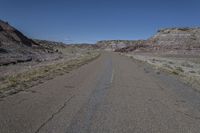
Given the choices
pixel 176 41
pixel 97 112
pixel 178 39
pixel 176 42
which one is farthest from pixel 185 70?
pixel 178 39

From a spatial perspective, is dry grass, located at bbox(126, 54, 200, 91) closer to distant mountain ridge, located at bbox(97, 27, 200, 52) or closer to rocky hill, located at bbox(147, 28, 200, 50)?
distant mountain ridge, located at bbox(97, 27, 200, 52)

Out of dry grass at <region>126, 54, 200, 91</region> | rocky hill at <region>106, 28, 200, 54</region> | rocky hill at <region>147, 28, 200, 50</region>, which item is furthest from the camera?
rocky hill at <region>147, 28, 200, 50</region>

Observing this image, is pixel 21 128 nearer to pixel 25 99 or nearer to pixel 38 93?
pixel 25 99

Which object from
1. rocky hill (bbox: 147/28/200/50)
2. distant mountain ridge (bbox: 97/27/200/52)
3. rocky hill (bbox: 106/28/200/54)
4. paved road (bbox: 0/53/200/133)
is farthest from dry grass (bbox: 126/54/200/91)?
rocky hill (bbox: 147/28/200/50)

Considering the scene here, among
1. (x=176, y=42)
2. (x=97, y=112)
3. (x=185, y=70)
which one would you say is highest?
(x=97, y=112)

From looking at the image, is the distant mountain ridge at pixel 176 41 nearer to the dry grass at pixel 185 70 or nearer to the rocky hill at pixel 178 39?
the rocky hill at pixel 178 39

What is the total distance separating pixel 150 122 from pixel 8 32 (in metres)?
55.3

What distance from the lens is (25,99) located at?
9430 millimetres

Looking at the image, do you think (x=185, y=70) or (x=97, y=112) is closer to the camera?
(x=97, y=112)

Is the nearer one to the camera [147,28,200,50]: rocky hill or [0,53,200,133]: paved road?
[0,53,200,133]: paved road

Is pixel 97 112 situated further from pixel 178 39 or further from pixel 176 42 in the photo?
pixel 178 39

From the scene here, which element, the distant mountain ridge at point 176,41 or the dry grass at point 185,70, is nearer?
the dry grass at point 185,70

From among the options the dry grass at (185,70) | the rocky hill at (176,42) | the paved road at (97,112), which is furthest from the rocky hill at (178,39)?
the paved road at (97,112)

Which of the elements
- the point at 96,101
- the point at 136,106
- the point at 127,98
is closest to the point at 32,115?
the point at 96,101
